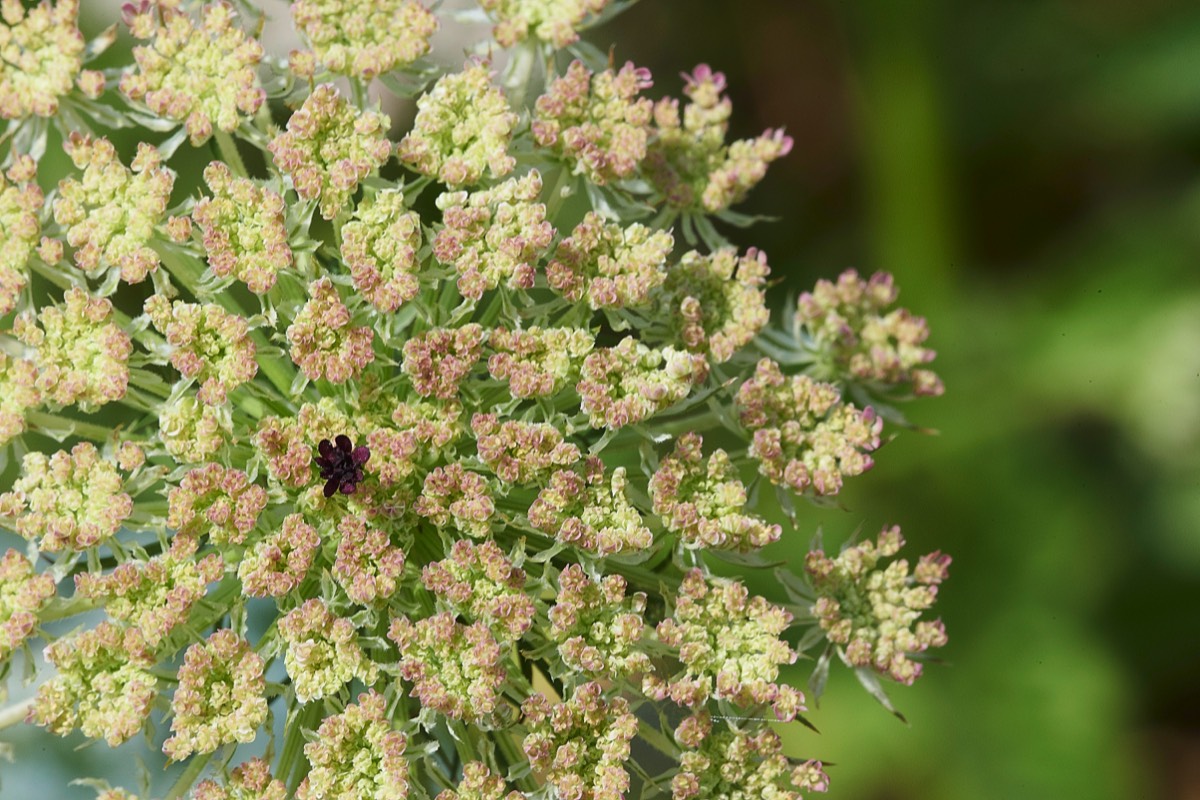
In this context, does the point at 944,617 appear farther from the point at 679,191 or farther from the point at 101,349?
the point at 101,349

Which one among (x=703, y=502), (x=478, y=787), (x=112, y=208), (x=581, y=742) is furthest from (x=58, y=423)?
(x=703, y=502)

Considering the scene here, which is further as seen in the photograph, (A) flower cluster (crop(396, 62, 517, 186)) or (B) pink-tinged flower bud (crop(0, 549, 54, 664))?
(A) flower cluster (crop(396, 62, 517, 186))

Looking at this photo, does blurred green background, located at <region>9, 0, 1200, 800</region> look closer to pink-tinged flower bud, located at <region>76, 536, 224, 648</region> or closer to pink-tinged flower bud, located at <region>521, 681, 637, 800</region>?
pink-tinged flower bud, located at <region>521, 681, 637, 800</region>

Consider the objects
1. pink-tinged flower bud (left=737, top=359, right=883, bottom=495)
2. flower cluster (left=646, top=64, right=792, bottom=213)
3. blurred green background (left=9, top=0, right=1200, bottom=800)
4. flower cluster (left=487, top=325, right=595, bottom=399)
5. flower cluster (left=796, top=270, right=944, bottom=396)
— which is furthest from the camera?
blurred green background (left=9, top=0, right=1200, bottom=800)

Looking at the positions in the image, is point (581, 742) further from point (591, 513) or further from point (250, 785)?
point (250, 785)

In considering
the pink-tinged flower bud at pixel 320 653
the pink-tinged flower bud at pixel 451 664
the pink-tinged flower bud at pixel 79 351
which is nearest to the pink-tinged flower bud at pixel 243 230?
the pink-tinged flower bud at pixel 79 351

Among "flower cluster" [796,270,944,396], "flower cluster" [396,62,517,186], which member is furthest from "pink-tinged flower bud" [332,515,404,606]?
"flower cluster" [796,270,944,396]
